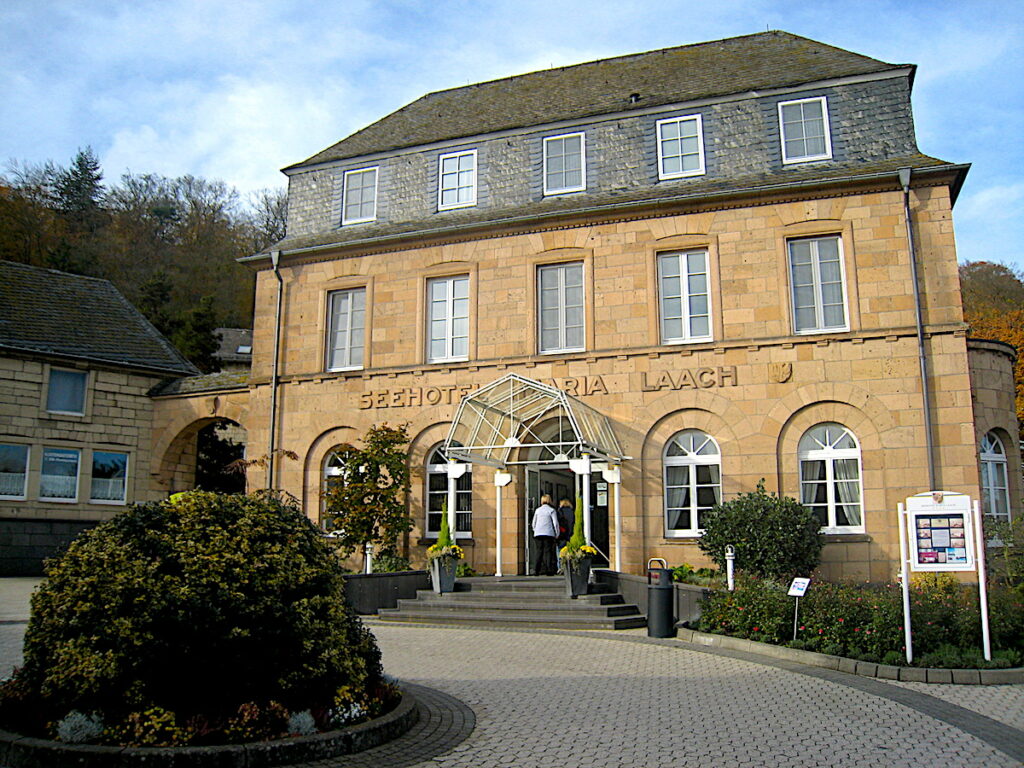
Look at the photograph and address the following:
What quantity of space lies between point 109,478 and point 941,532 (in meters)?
20.3

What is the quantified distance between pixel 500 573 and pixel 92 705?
11393 mm

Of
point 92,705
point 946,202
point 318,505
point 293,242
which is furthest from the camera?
point 293,242

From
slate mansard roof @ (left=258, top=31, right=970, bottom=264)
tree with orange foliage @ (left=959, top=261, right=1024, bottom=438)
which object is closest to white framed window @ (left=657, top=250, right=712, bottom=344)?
slate mansard roof @ (left=258, top=31, right=970, bottom=264)

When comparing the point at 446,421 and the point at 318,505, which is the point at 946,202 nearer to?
the point at 446,421

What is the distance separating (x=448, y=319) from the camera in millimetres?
20016

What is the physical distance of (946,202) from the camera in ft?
55.5

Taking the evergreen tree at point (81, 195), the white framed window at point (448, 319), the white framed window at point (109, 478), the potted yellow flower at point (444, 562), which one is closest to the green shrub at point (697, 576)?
the potted yellow flower at point (444, 562)

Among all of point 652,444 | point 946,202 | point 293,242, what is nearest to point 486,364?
point 652,444

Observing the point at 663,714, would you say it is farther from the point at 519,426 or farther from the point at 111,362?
the point at 111,362

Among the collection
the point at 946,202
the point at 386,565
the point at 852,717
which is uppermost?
the point at 946,202

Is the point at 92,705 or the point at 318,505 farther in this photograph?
the point at 318,505

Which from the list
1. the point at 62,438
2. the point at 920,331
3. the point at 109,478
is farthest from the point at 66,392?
the point at 920,331

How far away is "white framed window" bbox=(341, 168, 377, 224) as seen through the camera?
854 inches

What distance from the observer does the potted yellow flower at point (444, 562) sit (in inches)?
648
